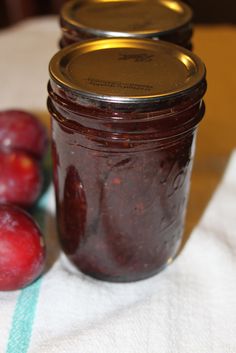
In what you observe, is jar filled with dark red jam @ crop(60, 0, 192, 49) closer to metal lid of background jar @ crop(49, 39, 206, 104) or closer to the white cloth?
metal lid of background jar @ crop(49, 39, 206, 104)

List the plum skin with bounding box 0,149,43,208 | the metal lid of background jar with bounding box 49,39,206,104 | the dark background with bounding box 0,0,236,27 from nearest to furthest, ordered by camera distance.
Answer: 1. the metal lid of background jar with bounding box 49,39,206,104
2. the plum skin with bounding box 0,149,43,208
3. the dark background with bounding box 0,0,236,27

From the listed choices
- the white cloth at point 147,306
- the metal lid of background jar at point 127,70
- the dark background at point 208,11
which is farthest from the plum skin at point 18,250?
the dark background at point 208,11

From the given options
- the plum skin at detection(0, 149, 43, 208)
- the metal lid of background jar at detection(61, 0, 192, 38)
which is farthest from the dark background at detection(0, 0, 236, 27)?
the plum skin at detection(0, 149, 43, 208)

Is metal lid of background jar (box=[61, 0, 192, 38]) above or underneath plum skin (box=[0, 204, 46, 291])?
above

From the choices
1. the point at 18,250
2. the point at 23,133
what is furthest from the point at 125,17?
the point at 18,250

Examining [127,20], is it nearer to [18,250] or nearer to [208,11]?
[18,250]

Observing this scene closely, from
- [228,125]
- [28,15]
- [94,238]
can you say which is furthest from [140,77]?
[28,15]

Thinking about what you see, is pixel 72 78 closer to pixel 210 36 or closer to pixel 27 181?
pixel 27 181
